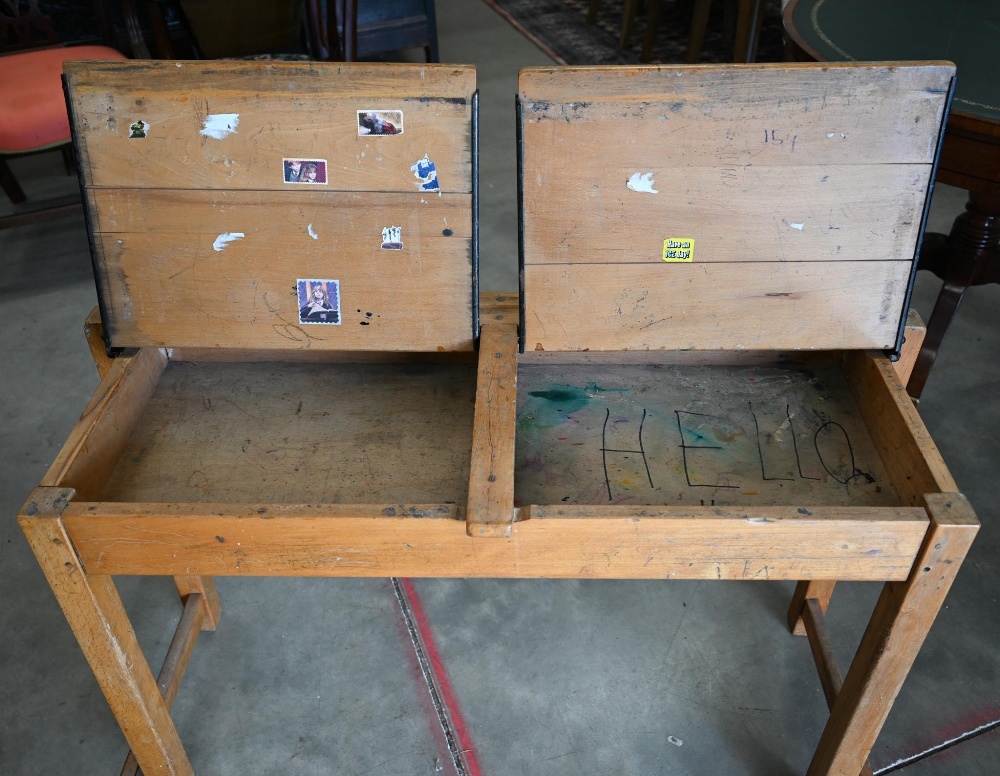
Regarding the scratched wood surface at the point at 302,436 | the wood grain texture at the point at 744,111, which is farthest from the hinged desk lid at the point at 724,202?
the scratched wood surface at the point at 302,436

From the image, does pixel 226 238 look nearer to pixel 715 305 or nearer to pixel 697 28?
pixel 715 305

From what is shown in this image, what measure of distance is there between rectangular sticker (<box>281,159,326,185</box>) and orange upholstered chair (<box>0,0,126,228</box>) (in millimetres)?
1715

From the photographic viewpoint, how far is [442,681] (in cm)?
179

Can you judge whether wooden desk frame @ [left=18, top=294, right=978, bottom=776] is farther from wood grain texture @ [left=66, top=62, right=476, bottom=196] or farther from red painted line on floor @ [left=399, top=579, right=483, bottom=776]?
red painted line on floor @ [left=399, top=579, right=483, bottom=776]

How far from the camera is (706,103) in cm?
126

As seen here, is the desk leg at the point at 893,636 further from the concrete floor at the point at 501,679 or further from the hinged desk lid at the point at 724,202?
the hinged desk lid at the point at 724,202

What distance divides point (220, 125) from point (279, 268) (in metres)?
0.23

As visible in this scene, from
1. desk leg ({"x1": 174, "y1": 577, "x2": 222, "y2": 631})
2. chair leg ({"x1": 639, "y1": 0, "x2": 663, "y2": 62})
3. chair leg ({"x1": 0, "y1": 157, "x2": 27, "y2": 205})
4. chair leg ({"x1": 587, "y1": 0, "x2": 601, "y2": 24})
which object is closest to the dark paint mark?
desk leg ({"x1": 174, "y1": 577, "x2": 222, "y2": 631})

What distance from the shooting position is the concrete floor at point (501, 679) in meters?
1.66

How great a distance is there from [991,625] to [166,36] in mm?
3467

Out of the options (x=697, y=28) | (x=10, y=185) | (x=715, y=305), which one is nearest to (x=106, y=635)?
(x=715, y=305)

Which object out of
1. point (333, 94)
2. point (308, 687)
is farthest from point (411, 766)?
point (333, 94)

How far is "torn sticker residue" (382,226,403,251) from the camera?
1357 mm

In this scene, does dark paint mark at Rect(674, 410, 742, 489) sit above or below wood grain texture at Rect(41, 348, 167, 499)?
below
